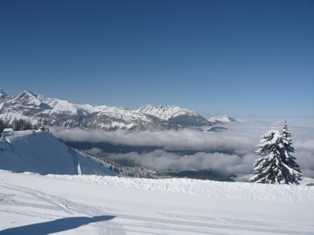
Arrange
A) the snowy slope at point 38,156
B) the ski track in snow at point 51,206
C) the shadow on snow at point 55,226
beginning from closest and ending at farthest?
the shadow on snow at point 55,226, the ski track in snow at point 51,206, the snowy slope at point 38,156

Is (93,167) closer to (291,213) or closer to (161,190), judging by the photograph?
(161,190)

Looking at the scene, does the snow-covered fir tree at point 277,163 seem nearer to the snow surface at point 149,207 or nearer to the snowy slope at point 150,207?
the snow surface at point 149,207

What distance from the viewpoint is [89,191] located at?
1328 centimetres

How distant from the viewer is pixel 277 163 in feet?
70.6

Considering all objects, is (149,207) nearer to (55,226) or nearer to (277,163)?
(55,226)

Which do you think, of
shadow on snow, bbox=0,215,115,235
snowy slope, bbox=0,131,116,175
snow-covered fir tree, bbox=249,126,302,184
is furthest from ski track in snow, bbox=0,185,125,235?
snowy slope, bbox=0,131,116,175

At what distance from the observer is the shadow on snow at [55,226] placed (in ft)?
25.0

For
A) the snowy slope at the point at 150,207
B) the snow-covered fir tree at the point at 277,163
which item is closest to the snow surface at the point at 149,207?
the snowy slope at the point at 150,207

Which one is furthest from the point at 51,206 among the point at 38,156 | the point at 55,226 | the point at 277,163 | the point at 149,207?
the point at 38,156

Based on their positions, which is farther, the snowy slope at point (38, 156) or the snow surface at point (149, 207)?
the snowy slope at point (38, 156)

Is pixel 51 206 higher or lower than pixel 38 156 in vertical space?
higher

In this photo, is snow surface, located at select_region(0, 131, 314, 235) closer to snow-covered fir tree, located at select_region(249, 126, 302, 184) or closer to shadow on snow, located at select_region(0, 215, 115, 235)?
shadow on snow, located at select_region(0, 215, 115, 235)

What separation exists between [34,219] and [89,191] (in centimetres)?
473

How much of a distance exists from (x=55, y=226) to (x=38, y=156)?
71.3 meters
